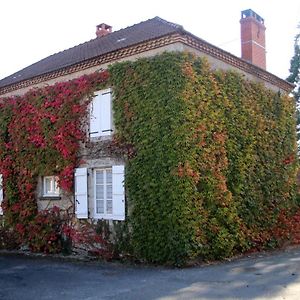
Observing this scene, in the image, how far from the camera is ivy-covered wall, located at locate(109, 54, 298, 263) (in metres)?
11.6

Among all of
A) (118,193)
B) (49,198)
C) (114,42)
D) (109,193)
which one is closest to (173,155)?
(118,193)

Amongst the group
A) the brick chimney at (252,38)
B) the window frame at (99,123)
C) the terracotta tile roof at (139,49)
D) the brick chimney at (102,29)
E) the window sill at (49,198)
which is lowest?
the window sill at (49,198)

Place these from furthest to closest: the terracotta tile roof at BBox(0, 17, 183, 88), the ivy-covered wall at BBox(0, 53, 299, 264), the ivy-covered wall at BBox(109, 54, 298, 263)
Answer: the terracotta tile roof at BBox(0, 17, 183, 88)
the ivy-covered wall at BBox(0, 53, 299, 264)
the ivy-covered wall at BBox(109, 54, 298, 263)

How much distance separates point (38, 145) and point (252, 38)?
891 centimetres

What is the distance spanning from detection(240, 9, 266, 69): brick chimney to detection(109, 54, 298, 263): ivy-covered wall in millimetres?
3783

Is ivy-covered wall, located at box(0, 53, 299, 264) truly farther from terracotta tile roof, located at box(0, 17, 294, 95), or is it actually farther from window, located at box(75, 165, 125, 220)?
terracotta tile roof, located at box(0, 17, 294, 95)

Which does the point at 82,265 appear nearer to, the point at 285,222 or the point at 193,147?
the point at 193,147

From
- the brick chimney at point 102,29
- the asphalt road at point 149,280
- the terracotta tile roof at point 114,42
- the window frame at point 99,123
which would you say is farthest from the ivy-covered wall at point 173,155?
the brick chimney at point 102,29

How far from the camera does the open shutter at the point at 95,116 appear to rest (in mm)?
13766

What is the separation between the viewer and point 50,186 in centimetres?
1542

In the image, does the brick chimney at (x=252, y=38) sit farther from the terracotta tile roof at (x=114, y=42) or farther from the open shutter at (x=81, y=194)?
the open shutter at (x=81, y=194)

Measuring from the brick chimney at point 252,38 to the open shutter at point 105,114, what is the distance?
6612 mm

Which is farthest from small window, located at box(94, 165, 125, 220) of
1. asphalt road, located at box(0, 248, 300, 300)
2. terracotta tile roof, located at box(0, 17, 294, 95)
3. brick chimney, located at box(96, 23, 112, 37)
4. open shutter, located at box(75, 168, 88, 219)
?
brick chimney, located at box(96, 23, 112, 37)

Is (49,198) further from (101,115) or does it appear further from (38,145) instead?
(101,115)
